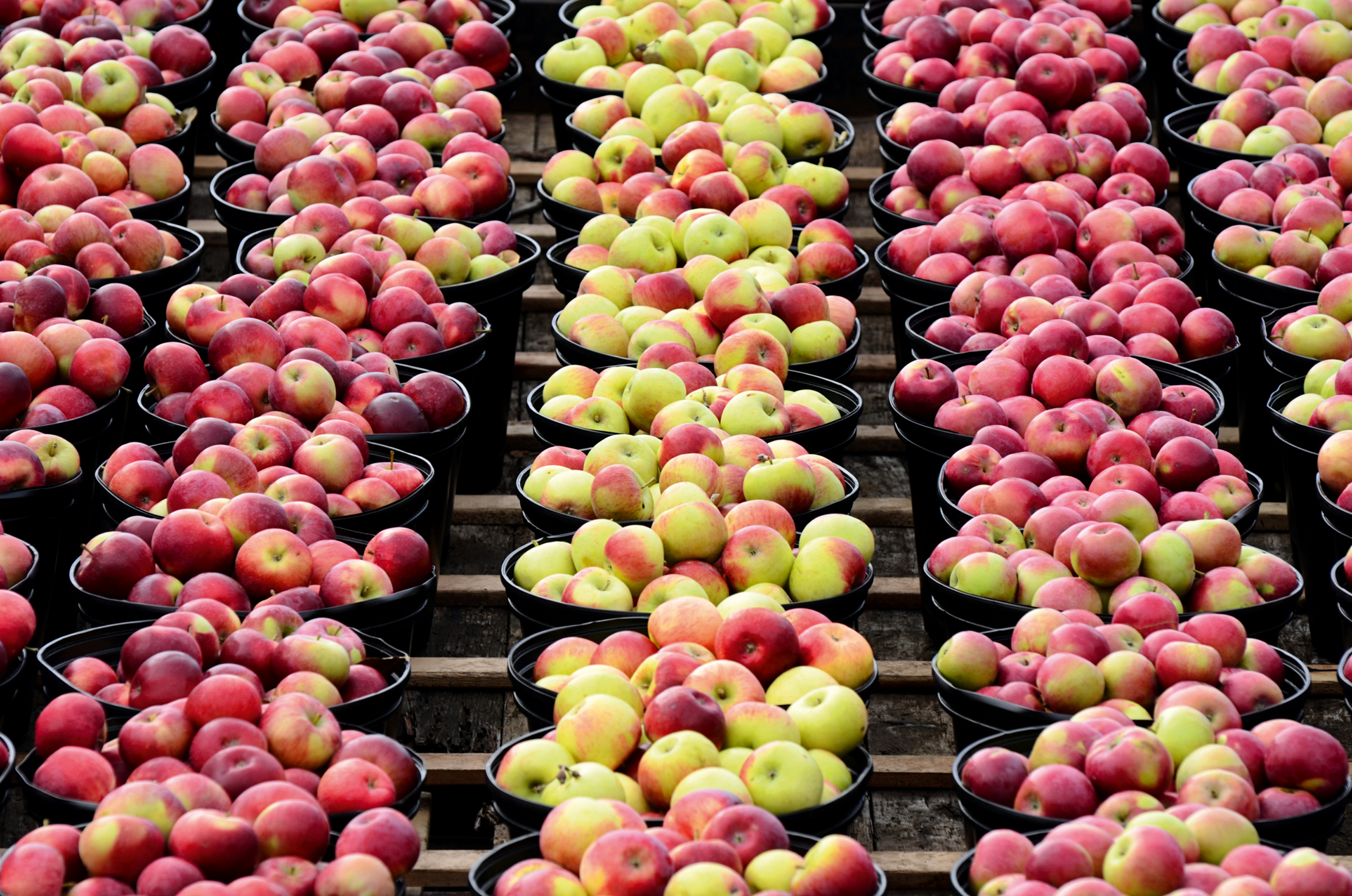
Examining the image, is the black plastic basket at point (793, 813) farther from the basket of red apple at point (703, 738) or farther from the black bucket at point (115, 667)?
the black bucket at point (115, 667)

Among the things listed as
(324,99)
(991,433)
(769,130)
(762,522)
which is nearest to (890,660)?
(991,433)

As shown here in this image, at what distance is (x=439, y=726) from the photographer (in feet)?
10.6

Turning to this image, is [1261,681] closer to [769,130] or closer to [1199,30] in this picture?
[769,130]

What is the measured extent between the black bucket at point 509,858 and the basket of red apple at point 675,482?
76 centimetres

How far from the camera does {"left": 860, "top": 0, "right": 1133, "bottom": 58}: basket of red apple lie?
15.6 feet

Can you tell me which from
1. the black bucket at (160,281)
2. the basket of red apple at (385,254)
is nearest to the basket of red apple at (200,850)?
the basket of red apple at (385,254)

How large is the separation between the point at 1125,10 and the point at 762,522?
114 inches

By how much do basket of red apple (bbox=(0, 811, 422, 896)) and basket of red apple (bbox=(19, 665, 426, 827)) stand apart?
0.03 meters

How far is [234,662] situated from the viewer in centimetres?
230

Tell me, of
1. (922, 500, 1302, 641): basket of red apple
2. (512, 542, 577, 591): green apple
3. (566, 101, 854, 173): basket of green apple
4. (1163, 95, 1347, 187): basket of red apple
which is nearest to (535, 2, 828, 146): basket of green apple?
(566, 101, 854, 173): basket of green apple

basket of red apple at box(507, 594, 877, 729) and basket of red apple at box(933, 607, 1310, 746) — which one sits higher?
basket of red apple at box(933, 607, 1310, 746)

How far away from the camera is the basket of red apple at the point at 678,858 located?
1.89m

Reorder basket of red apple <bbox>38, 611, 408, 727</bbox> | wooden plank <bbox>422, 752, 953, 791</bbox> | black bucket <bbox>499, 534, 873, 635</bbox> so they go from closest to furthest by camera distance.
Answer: basket of red apple <bbox>38, 611, 408, 727</bbox> → black bucket <bbox>499, 534, 873, 635</bbox> → wooden plank <bbox>422, 752, 953, 791</bbox>

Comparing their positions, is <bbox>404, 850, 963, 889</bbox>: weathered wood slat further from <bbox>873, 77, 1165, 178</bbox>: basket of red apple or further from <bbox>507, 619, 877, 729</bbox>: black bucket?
<bbox>873, 77, 1165, 178</bbox>: basket of red apple
